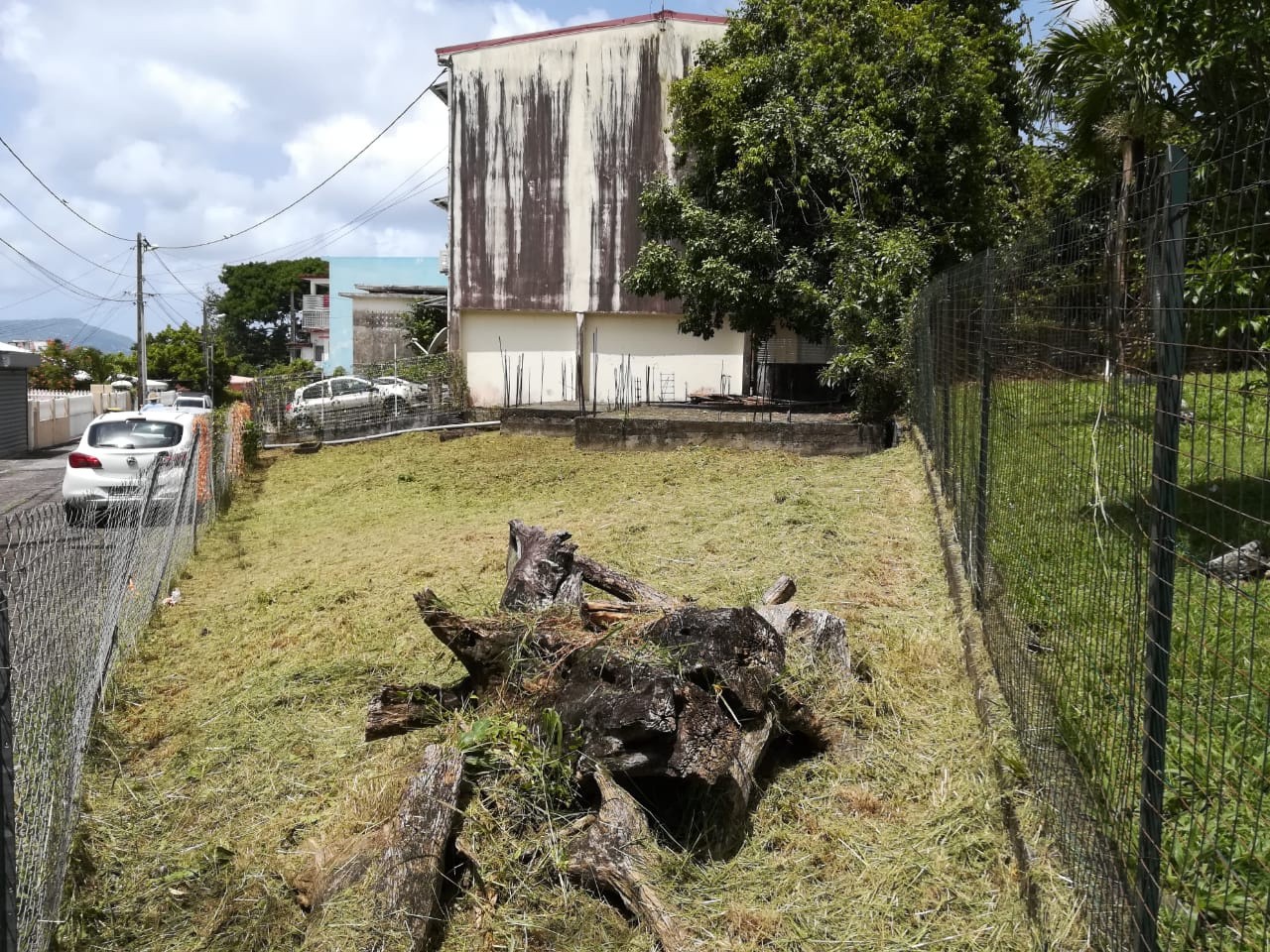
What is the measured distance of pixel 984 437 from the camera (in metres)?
5.89

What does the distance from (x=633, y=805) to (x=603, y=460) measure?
12764 millimetres

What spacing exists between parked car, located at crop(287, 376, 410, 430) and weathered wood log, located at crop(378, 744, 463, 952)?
65.7 ft

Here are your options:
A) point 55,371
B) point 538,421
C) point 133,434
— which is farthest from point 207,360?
point 133,434

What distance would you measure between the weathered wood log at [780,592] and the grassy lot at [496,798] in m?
0.39

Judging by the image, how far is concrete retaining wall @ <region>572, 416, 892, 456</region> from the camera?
645 inches

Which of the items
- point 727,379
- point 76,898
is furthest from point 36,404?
point 76,898

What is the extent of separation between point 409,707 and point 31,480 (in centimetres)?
1957

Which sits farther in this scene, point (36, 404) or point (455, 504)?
point (36, 404)

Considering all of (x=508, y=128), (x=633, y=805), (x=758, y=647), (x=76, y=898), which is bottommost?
(x=76, y=898)

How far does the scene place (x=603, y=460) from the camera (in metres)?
16.7

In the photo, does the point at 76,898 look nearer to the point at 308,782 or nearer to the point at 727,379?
the point at 308,782

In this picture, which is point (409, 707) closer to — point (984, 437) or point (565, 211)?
point (984, 437)

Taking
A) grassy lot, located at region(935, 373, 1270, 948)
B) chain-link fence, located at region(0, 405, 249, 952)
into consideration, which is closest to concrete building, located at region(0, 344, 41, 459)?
chain-link fence, located at region(0, 405, 249, 952)

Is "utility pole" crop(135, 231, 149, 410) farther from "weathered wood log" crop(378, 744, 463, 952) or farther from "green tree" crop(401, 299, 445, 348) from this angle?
"weathered wood log" crop(378, 744, 463, 952)
